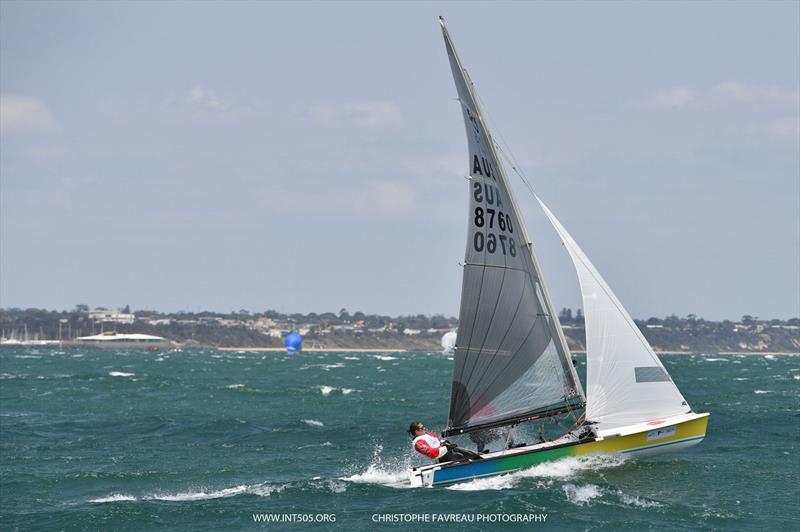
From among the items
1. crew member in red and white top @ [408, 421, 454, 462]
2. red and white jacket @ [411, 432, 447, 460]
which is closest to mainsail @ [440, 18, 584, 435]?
crew member in red and white top @ [408, 421, 454, 462]

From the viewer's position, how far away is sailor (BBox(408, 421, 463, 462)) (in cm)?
2831

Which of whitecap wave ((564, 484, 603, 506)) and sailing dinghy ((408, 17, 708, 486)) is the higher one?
sailing dinghy ((408, 17, 708, 486))

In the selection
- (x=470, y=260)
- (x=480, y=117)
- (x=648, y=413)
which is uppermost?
(x=480, y=117)

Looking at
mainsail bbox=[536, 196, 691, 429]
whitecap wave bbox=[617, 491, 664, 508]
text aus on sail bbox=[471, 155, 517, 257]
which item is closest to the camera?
whitecap wave bbox=[617, 491, 664, 508]

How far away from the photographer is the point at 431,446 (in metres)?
28.4

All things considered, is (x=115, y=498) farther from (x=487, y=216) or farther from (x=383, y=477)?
(x=487, y=216)

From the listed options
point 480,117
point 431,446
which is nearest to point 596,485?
point 431,446

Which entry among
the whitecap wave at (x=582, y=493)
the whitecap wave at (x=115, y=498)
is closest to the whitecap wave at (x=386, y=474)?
the whitecap wave at (x=582, y=493)

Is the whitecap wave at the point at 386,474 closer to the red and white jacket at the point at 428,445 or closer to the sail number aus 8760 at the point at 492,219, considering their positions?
the red and white jacket at the point at 428,445

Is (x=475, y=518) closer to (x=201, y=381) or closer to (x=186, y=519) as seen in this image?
(x=186, y=519)

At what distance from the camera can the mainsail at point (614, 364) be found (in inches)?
1179

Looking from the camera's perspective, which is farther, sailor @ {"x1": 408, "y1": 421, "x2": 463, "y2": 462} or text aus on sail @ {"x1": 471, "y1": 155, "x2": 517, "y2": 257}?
text aus on sail @ {"x1": 471, "y1": 155, "x2": 517, "y2": 257}

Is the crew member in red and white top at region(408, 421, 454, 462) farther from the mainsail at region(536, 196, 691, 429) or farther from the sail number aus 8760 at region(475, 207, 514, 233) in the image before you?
the sail number aus 8760 at region(475, 207, 514, 233)

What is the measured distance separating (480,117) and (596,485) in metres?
9.43
